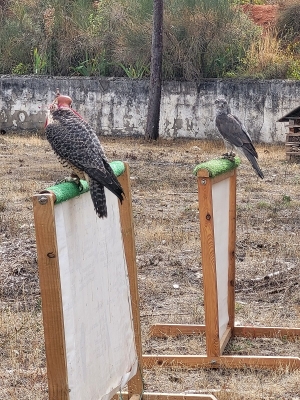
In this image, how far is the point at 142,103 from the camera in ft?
88.1

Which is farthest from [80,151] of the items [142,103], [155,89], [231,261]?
[142,103]

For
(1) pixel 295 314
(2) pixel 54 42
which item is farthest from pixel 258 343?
(2) pixel 54 42

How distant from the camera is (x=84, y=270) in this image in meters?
4.06

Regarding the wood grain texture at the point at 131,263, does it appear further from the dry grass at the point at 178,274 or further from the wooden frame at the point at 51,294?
the wooden frame at the point at 51,294

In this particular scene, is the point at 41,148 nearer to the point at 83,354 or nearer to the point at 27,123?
the point at 27,123

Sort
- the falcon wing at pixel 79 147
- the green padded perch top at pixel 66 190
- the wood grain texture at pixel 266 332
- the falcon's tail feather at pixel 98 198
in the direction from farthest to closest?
the wood grain texture at pixel 266 332 < the falcon wing at pixel 79 147 < the falcon's tail feather at pixel 98 198 < the green padded perch top at pixel 66 190

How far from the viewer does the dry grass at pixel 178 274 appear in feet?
19.1

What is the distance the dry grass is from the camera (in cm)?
584

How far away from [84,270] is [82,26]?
27580mm

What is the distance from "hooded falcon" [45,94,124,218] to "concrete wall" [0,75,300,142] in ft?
68.1

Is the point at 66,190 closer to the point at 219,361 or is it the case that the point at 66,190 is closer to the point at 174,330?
the point at 219,361

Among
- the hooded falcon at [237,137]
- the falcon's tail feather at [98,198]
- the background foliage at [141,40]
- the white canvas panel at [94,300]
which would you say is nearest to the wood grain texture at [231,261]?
the white canvas panel at [94,300]

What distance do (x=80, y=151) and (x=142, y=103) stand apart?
22620 millimetres

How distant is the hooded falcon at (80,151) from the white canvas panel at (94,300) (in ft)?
0.29
